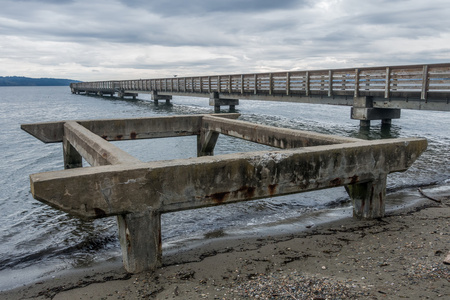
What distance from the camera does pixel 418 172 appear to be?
1092 cm

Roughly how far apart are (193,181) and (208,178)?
0.19m

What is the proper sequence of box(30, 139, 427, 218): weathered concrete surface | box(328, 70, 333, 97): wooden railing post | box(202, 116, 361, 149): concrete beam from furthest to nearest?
box(328, 70, 333, 97): wooden railing post → box(202, 116, 361, 149): concrete beam → box(30, 139, 427, 218): weathered concrete surface

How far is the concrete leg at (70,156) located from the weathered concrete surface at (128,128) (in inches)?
10.7

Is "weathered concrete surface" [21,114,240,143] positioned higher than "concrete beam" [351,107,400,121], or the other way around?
"weathered concrete surface" [21,114,240,143]

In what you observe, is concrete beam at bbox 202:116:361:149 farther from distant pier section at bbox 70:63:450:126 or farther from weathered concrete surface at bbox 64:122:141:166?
distant pier section at bbox 70:63:450:126

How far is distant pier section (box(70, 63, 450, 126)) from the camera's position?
1631 centimetres

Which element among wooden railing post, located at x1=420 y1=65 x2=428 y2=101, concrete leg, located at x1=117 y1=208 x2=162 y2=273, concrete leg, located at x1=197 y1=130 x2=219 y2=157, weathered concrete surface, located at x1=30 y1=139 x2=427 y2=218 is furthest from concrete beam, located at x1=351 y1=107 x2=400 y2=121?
concrete leg, located at x1=117 y1=208 x2=162 y2=273

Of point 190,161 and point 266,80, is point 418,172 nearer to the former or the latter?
point 190,161

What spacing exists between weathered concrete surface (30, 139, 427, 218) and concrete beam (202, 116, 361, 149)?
2.69ft

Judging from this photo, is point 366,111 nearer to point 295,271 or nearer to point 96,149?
point 96,149

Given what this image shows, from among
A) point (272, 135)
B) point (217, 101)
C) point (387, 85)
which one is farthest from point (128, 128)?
point (217, 101)

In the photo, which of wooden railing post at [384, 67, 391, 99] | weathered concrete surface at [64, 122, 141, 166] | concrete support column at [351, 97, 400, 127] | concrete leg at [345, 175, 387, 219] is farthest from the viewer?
concrete support column at [351, 97, 400, 127]

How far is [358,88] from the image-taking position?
19.9 metres

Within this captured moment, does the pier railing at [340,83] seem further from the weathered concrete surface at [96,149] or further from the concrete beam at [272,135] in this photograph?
the weathered concrete surface at [96,149]
